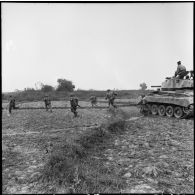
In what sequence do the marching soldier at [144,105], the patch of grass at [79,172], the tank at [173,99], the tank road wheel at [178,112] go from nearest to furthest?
the patch of grass at [79,172]
the tank at [173,99]
the tank road wheel at [178,112]
the marching soldier at [144,105]

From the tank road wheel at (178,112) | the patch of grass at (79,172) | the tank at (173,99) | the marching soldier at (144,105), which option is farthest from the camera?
the marching soldier at (144,105)

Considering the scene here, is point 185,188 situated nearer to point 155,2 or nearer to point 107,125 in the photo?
point 155,2

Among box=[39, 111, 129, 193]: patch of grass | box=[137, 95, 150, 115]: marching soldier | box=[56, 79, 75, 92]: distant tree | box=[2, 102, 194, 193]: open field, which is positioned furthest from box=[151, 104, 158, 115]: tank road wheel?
box=[56, 79, 75, 92]: distant tree

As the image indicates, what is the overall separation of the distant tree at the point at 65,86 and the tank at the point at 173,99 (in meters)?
35.1

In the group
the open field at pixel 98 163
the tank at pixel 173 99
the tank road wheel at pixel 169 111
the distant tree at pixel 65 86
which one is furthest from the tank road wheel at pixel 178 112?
the distant tree at pixel 65 86

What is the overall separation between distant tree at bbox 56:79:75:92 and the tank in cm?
3515

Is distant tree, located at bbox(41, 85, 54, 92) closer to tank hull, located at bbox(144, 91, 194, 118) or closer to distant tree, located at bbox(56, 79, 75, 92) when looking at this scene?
distant tree, located at bbox(56, 79, 75, 92)

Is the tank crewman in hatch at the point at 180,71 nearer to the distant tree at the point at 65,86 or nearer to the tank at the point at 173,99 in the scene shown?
the tank at the point at 173,99

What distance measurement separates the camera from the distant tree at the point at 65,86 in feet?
172

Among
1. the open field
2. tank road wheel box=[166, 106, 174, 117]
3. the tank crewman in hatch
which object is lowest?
the open field

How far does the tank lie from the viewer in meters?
15.0

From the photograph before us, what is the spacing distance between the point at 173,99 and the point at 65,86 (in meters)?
38.5

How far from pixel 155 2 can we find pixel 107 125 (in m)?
7.10

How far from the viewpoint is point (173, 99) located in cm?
1590
